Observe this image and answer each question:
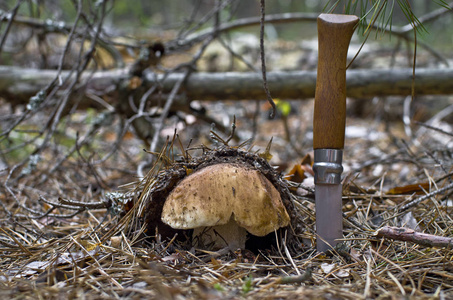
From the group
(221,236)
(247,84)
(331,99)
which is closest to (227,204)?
(221,236)

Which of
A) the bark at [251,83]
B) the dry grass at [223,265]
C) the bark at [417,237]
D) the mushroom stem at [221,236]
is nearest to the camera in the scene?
the dry grass at [223,265]

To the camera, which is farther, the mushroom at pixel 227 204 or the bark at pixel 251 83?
the bark at pixel 251 83

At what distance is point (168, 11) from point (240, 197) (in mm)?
14092

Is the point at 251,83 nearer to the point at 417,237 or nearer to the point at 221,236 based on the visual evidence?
the point at 221,236

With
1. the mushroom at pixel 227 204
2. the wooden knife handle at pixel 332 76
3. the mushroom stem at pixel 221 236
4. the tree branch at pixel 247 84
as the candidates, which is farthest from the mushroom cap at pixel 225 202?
the tree branch at pixel 247 84

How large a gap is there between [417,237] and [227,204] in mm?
659

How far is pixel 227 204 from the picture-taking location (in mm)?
1243

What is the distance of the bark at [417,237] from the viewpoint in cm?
119

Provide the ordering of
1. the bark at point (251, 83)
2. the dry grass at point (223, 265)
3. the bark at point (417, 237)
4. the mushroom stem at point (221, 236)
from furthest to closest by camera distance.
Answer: the bark at point (251, 83), the mushroom stem at point (221, 236), the bark at point (417, 237), the dry grass at point (223, 265)

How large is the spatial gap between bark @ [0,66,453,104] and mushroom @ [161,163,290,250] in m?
1.76

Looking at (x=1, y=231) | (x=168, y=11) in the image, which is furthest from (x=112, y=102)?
(x=168, y=11)

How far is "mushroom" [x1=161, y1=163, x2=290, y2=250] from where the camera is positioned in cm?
124

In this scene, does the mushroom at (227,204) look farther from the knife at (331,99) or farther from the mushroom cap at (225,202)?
the knife at (331,99)

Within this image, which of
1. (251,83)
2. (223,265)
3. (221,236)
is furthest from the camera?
(251,83)
